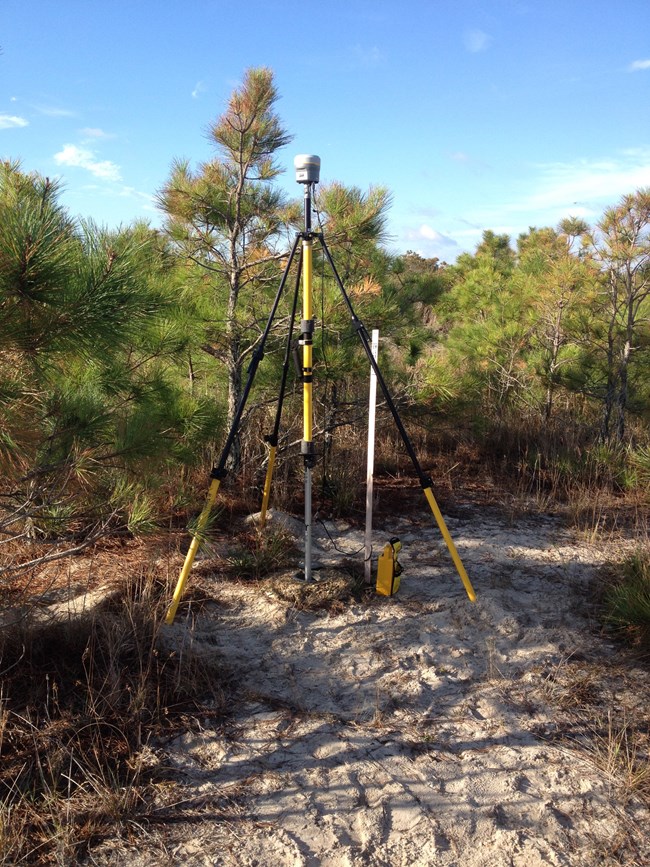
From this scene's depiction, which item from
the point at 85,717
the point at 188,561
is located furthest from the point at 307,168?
the point at 85,717

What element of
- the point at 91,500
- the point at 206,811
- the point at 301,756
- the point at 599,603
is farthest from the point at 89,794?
the point at 599,603

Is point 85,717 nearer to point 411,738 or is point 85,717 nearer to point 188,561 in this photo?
point 188,561

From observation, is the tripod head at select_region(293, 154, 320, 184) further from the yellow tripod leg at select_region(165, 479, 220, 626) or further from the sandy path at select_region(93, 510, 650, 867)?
the sandy path at select_region(93, 510, 650, 867)

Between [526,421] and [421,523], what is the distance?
2.69 meters

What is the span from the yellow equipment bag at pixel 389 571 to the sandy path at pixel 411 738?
6 centimetres

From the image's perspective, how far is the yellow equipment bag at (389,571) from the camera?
10.6ft

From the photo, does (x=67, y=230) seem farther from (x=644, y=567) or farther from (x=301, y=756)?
(x=644, y=567)

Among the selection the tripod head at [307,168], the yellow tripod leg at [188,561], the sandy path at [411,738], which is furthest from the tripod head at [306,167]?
the sandy path at [411,738]

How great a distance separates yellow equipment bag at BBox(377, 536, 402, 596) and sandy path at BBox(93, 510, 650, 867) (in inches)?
2.3

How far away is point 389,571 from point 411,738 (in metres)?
1.06

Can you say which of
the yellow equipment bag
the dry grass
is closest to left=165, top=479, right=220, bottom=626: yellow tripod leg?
the dry grass

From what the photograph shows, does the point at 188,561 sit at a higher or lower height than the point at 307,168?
lower

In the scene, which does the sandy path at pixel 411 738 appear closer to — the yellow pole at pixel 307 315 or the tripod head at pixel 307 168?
the yellow pole at pixel 307 315

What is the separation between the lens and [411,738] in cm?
224
